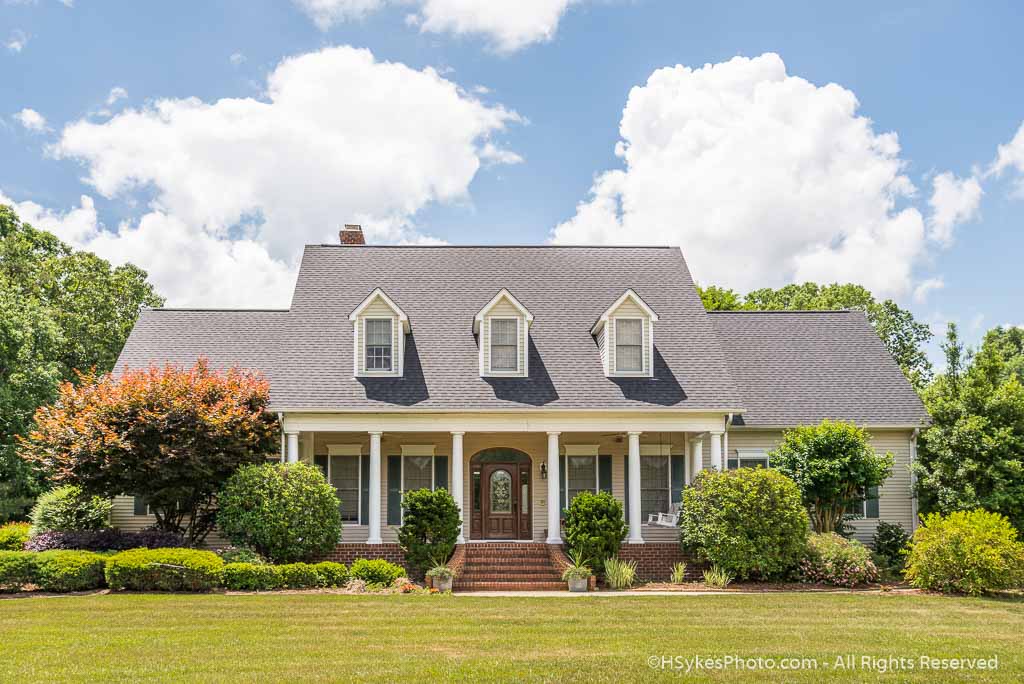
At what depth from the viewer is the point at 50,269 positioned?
3806 cm

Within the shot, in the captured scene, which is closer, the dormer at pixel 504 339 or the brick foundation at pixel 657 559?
the brick foundation at pixel 657 559

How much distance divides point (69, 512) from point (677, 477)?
1630cm

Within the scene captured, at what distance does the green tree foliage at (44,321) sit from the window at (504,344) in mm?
15477

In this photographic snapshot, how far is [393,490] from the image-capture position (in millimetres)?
24406

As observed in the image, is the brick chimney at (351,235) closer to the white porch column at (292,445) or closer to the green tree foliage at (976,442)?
the white porch column at (292,445)

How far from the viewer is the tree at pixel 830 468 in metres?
21.5

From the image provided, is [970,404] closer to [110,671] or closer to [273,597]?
[273,597]

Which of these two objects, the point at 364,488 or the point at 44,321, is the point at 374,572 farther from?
the point at 44,321

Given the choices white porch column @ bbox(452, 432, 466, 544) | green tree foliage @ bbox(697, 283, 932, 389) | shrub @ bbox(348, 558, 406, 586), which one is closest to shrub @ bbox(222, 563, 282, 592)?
shrub @ bbox(348, 558, 406, 586)

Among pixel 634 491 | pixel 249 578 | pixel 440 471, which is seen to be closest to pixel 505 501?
pixel 440 471

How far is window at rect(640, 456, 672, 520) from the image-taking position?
24.5m

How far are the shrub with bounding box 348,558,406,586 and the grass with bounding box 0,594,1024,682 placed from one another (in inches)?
71.0

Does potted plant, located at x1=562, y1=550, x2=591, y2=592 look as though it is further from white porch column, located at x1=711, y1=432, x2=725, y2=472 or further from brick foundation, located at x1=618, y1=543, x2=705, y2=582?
white porch column, located at x1=711, y1=432, x2=725, y2=472

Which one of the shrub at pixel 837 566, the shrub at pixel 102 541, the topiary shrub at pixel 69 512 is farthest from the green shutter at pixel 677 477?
the topiary shrub at pixel 69 512
